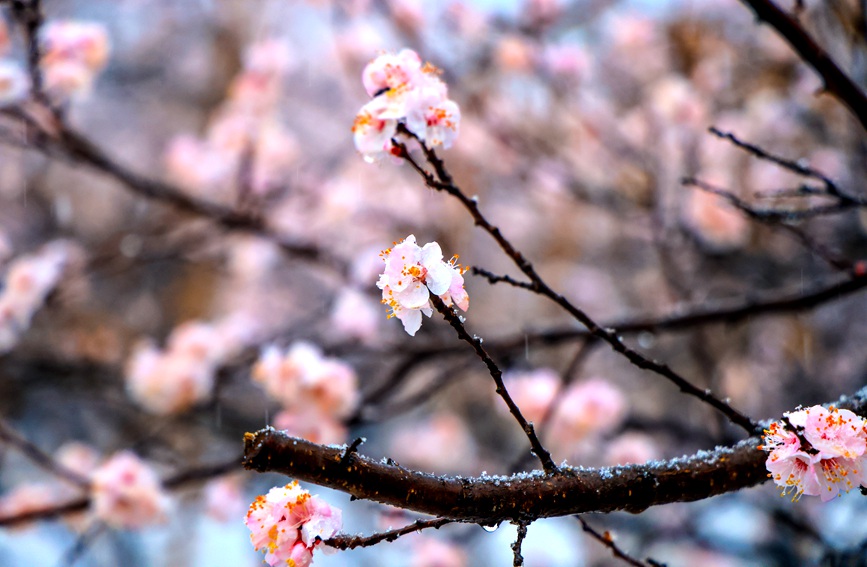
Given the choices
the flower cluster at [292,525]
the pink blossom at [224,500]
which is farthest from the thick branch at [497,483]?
the pink blossom at [224,500]

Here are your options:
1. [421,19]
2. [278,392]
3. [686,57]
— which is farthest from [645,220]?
[278,392]

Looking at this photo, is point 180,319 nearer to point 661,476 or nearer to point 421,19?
point 421,19

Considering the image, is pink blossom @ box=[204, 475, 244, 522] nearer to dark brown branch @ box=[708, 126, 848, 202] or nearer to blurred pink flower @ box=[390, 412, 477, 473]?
dark brown branch @ box=[708, 126, 848, 202]

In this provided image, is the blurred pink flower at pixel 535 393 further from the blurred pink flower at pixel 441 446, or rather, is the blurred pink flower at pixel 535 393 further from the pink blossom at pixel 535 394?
the blurred pink flower at pixel 441 446

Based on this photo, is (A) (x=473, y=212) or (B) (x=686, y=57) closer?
(A) (x=473, y=212)

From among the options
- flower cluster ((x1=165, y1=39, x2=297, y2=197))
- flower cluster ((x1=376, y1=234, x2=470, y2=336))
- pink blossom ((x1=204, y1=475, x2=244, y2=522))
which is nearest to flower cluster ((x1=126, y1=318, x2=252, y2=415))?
pink blossom ((x1=204, y1=475, x2=244, y2=522))
